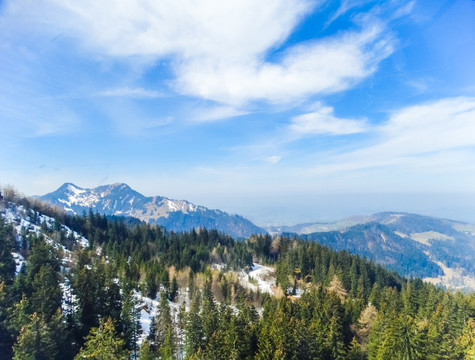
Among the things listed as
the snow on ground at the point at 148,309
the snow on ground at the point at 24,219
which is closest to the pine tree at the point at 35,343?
the snow on ground at the point at 148,309

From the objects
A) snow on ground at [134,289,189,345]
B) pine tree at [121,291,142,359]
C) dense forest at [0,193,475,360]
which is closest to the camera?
dense forest at [0,193,475,360]

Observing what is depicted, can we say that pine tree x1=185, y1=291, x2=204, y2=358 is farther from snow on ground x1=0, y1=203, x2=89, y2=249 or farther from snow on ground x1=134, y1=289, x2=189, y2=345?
snow on ground x1=0, y1=203, x2=89, y2=249

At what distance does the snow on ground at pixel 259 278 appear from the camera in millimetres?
84812

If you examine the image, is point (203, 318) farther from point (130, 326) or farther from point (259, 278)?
point (259, 278)

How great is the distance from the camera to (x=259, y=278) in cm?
9512

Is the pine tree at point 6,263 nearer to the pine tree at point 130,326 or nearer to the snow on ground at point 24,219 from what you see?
the pine tree at point 130,326

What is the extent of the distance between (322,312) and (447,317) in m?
21.2

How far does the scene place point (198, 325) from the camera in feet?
131

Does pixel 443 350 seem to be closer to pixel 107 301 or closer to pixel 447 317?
pixel 447 317

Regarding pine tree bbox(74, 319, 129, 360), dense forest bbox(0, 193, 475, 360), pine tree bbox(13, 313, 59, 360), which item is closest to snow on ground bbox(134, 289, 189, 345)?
dense forest bbox(0, 193, 475, 360)

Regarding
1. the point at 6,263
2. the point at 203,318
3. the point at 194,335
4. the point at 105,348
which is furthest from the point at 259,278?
the point at 105,348

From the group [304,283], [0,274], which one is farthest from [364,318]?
[0,274]

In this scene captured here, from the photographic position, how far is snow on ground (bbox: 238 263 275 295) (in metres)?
84.8

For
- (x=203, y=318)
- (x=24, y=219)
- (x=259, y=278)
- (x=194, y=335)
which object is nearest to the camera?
(x=194, y=335)
